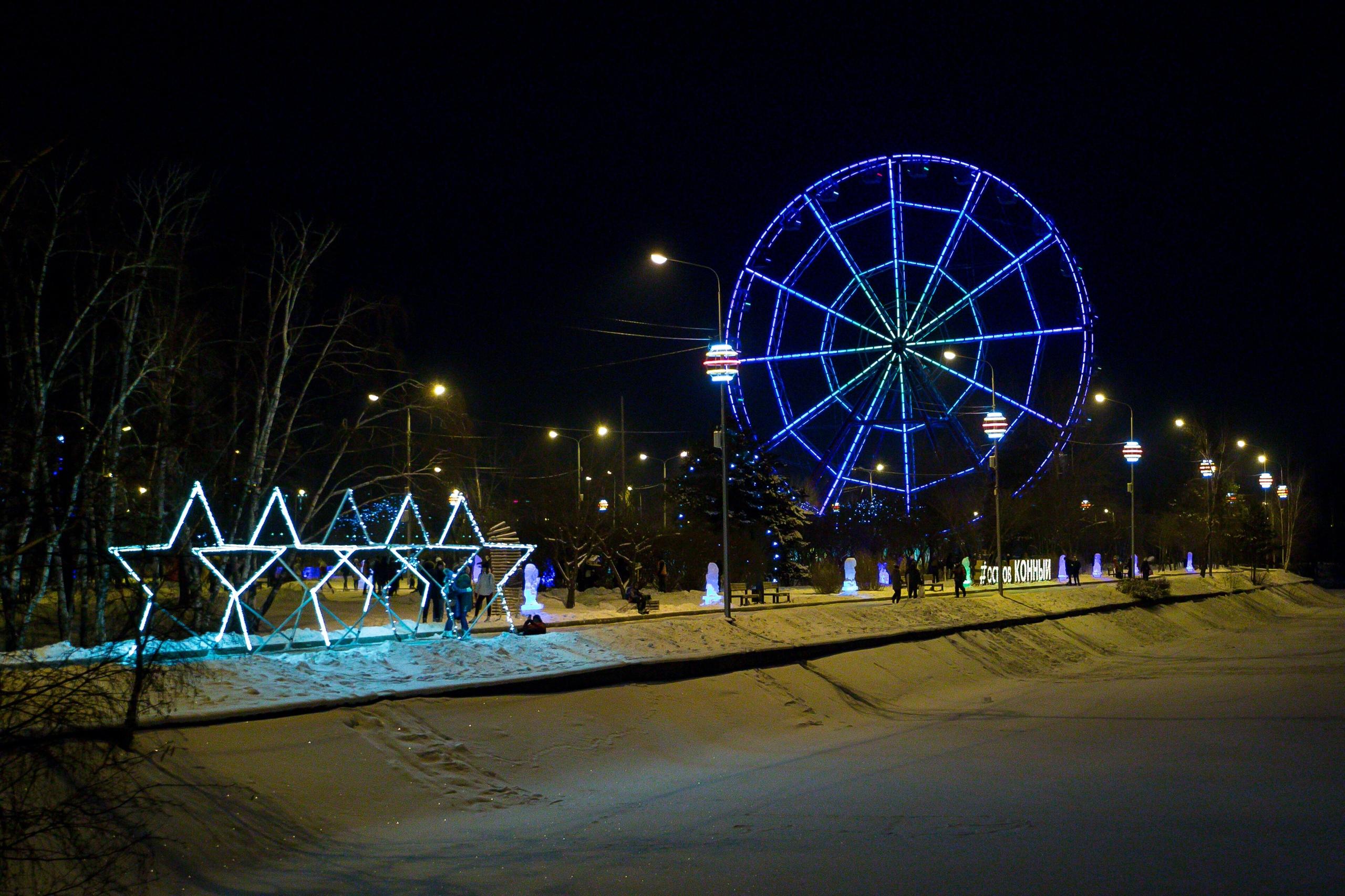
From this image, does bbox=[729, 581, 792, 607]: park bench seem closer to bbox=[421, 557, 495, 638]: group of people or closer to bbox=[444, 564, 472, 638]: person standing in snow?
bbox=[421, 557, 495, 638]: group of people

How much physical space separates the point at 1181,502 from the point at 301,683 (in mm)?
78050

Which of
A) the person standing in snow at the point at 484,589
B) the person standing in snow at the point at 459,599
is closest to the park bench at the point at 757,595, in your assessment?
the person standing in snow at the point at 484,589

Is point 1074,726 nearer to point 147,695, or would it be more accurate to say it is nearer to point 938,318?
point 147,695

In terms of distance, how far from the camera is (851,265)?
3891cm

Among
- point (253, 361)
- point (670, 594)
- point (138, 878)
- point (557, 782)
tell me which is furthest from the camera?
point (670, 594)

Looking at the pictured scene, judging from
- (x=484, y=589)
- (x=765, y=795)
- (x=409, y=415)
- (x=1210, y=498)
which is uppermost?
(x=409, y=415)

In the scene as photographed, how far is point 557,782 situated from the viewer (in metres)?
12.9

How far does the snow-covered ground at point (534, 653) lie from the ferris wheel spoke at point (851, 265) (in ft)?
35.4

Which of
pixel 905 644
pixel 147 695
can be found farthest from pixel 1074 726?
pixel 147 695

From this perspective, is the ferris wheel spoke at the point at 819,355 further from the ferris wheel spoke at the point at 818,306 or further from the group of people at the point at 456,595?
the group of people at the point at 456,595

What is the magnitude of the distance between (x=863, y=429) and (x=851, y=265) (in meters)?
5.73

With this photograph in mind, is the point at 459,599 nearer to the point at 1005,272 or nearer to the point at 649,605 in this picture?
the point at 649,605

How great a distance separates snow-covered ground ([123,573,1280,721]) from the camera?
12.7m

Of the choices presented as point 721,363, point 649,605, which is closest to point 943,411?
point 649,605
